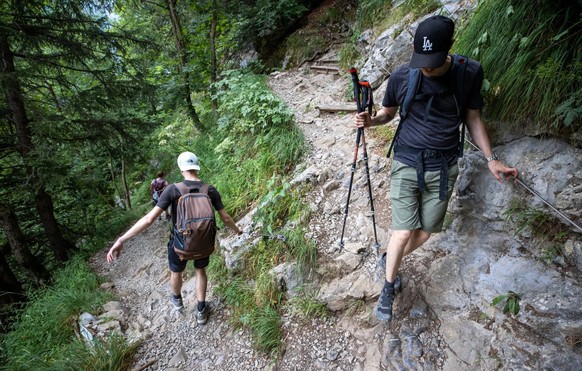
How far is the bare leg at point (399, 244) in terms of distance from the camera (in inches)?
106

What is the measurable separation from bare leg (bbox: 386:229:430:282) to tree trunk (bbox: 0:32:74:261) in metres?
7.41

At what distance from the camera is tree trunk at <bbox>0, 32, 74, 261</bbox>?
6.14 metres

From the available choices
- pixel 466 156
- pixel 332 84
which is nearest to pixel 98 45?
pixel 332 84


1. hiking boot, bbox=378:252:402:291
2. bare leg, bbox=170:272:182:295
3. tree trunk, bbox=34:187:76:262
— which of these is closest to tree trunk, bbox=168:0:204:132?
tree trunk, bbox=34:187:76:262

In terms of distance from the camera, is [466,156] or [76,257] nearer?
[466,156]

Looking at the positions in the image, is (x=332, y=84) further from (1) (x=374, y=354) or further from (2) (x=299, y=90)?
(1) (x=374, y=354)

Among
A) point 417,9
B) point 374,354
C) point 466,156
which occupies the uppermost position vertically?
point 417,9

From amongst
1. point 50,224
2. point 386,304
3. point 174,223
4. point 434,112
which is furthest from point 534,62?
point 50,224

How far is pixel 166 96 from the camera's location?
9430mm

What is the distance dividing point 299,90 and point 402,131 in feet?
23.0

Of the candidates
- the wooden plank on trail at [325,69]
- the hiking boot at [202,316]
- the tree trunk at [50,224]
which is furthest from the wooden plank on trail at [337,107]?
the tree trunk at [50,224]

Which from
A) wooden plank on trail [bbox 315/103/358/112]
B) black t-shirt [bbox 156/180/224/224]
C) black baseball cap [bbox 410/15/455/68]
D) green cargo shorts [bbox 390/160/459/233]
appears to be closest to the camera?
black baseball cap [bbox 410/15/455/68]

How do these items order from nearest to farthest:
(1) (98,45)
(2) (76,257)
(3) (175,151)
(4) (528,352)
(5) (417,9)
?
1. (4) (528,352)
2. (5) (417,9)
3. (1) (98,45)
4. (2) (76,257)
5. (3) (175,151)

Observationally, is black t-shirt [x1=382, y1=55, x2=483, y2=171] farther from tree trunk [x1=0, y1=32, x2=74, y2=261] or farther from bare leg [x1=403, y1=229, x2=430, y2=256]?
tree trunk [x1=0, y1=32, x2=74, y2=261]
